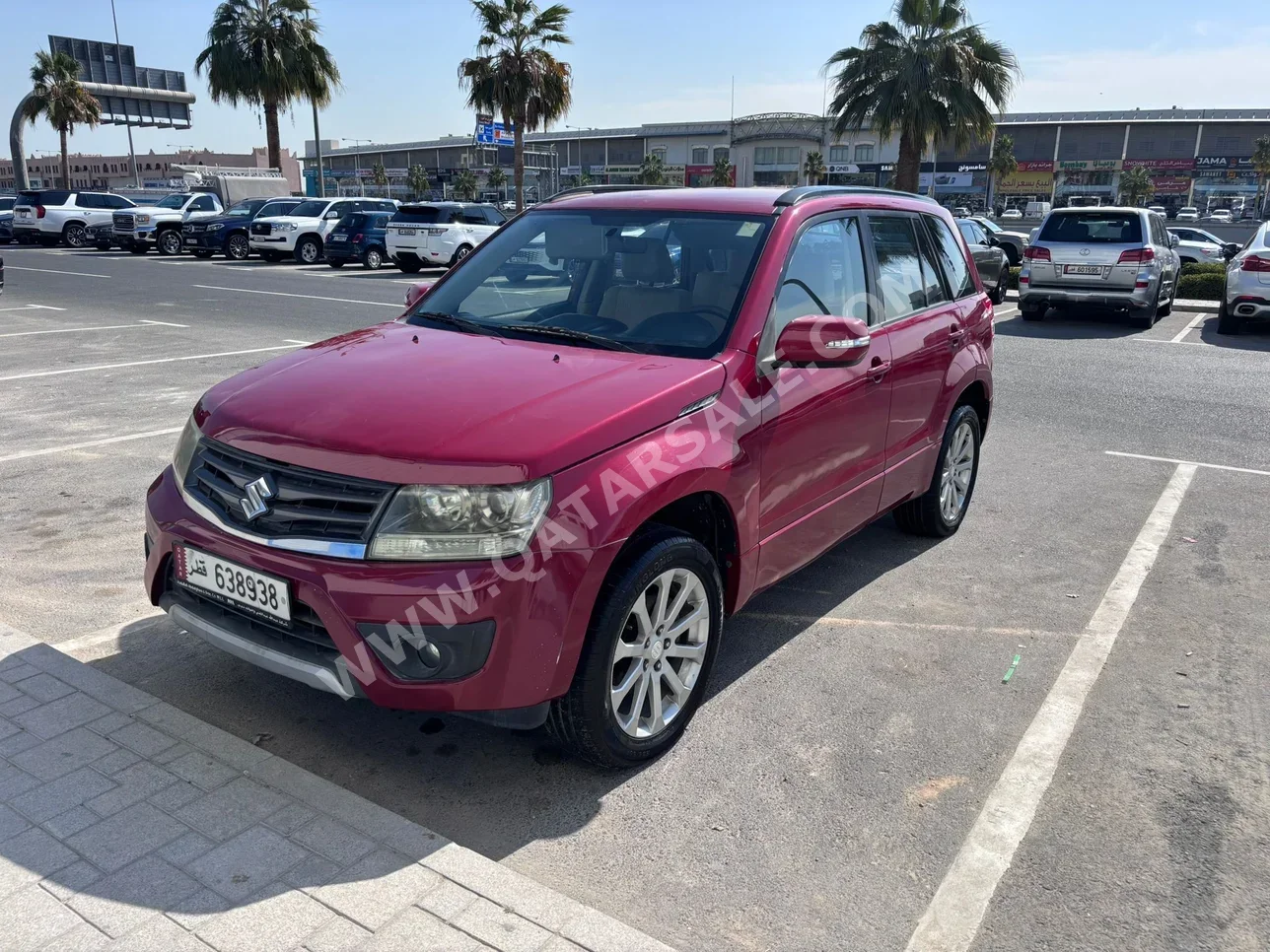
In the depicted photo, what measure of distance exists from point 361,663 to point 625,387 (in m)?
1.16

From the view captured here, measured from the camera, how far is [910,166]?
30.7m

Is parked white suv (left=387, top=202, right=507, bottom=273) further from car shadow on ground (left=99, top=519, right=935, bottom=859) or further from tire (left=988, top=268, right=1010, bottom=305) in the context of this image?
car shadow on ground (left=99, top=519, right=935, bottom=859)

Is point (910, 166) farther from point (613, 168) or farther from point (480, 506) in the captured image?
point (613, 168)

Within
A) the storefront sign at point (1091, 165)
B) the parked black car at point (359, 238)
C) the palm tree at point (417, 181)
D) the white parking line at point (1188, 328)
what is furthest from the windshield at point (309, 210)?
the palm tree at point (417, 181)

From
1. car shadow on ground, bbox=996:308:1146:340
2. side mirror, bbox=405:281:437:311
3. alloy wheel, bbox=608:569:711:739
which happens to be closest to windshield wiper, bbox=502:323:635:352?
side mirror, bbox=405:281:437:311

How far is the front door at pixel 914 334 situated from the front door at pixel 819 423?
165mm

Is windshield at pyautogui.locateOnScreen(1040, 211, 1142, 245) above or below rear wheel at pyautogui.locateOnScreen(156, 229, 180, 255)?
above

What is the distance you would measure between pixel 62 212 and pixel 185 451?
112 feet

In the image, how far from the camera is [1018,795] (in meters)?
3.21

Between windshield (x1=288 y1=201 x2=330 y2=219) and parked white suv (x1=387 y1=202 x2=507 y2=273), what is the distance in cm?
417

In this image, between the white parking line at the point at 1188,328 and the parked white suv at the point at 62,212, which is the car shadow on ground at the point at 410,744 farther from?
the parked white suv at the point at 62,212

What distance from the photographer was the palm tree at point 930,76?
Answer: 94.7 feet

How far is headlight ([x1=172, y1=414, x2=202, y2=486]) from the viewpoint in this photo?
3.41 m

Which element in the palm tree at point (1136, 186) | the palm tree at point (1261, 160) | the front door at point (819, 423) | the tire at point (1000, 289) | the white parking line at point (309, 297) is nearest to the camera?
the front door at point (819, 423)
